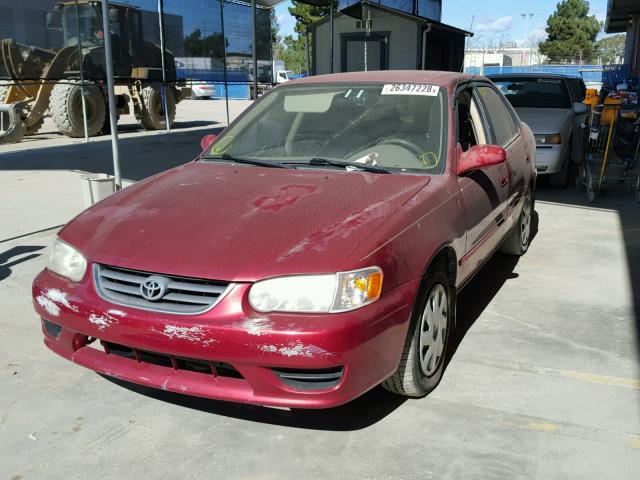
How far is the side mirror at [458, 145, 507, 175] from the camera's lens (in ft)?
11.9

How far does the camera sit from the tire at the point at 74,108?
1512cm

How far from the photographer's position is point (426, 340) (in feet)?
10.2

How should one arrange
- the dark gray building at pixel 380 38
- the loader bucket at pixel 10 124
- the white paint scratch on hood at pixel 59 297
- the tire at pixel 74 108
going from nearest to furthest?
the white paint scratch on hood at pixel 59 297
the loader bucket at pixel 10 124
the tire at pixel 74 108
the dark gray building at pixel 380 38

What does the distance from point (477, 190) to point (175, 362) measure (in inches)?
82.8

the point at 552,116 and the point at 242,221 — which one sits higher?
the point at 552,116

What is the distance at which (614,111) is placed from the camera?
27.4 ft

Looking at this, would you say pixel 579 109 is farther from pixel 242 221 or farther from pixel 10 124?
pixel 10 124

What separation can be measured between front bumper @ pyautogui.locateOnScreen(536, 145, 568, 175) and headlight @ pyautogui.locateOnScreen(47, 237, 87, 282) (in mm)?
6928

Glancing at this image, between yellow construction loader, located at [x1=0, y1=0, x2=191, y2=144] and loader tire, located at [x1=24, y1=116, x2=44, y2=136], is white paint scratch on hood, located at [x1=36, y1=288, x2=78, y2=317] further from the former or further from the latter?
loader tire, located at [x1=24, y1=116, x2=44, y2=136]

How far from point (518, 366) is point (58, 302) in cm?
242

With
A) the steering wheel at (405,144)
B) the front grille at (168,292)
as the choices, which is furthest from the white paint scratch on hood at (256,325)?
the steering wheel at (405,144)

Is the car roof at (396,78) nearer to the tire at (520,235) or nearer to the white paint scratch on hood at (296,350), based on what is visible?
the tire at (520,235)

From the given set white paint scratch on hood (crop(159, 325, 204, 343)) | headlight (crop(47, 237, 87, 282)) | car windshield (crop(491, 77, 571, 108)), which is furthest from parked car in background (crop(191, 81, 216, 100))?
white paint scratch on hood (crop(159, 325, 204, 343))

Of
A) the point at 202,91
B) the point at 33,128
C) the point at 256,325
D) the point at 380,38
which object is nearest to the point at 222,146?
the point at 256,325
